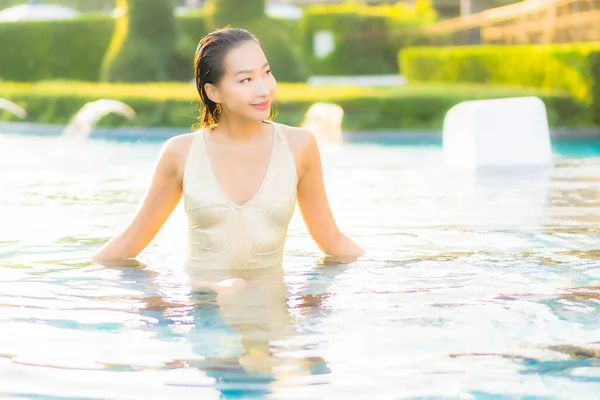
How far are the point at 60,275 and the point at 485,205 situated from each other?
3.56 metres

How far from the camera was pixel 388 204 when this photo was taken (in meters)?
7.73

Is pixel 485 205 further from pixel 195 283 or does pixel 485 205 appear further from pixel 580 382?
pixel 580 382

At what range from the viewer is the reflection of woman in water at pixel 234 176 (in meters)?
4.20

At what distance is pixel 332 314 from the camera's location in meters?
3.93

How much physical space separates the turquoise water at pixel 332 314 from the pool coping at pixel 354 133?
30.2 ft

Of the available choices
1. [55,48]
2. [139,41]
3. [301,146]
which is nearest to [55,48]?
[55,48]

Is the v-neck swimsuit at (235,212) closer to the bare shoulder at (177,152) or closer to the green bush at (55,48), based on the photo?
the bare shoulder at (177,152)

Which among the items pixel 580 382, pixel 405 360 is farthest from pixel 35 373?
pixel 580 382

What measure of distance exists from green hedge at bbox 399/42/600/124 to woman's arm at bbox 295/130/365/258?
1300cm

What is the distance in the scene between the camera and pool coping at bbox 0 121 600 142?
16469 mm

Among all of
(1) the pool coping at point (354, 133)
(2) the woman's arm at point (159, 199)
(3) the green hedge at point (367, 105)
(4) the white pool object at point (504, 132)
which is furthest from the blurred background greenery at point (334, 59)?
(2) the woman's arm at point (159, 199)

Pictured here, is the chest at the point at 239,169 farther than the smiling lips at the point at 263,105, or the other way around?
the chest at the point at 239,169

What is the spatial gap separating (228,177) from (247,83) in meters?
0.43

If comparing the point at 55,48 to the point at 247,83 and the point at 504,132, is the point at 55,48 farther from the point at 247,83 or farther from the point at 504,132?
the point at 247,83
